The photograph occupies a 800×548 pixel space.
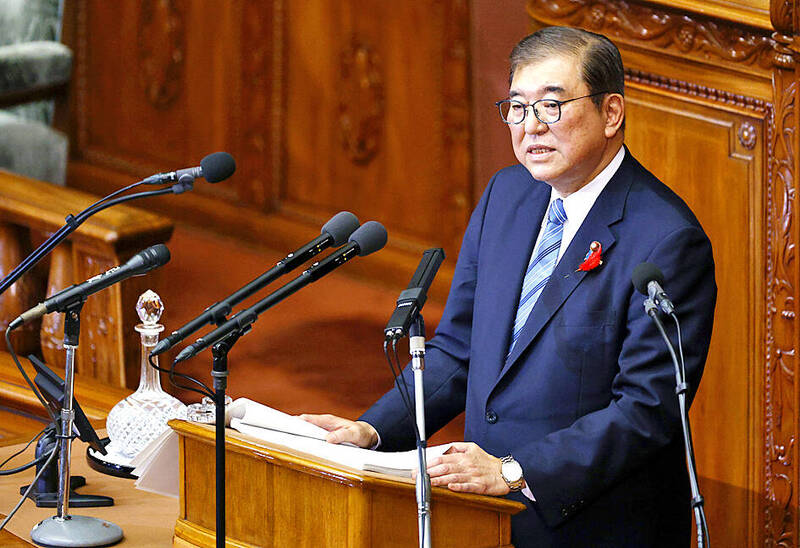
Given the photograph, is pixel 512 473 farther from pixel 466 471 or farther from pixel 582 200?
pixel 582 200

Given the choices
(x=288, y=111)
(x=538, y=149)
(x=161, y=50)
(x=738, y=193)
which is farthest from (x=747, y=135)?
(x=161, y=50)

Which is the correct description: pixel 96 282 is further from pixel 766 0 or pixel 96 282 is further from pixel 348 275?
pixel 348 275

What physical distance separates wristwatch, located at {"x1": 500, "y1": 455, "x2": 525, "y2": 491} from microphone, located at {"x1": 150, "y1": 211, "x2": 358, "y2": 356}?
0.49 m

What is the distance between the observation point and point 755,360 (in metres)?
3.71

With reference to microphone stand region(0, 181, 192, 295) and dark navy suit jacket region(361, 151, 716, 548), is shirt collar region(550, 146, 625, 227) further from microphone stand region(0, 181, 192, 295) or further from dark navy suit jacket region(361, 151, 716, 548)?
microphone stand region(0, 181, 192, 295)

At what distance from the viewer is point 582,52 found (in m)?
2.64

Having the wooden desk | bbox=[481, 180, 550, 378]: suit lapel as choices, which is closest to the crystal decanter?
the wooden desk

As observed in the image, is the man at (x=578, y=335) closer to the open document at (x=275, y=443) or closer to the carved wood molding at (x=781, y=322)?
the open document at (x=275, y=443)

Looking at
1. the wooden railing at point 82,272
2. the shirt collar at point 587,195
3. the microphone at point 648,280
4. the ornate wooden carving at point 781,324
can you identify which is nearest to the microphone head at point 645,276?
the microphone at point 648,280

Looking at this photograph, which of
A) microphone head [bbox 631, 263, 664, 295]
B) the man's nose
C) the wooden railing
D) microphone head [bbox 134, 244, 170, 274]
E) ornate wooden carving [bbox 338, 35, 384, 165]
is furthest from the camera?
ornate wooden carving [bbox 338, 35, 384, 165]

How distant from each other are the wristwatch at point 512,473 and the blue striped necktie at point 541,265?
29 cm

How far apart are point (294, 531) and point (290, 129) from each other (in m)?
4.45

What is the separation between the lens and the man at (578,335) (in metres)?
2.55

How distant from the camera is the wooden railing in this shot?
399 centimetres
